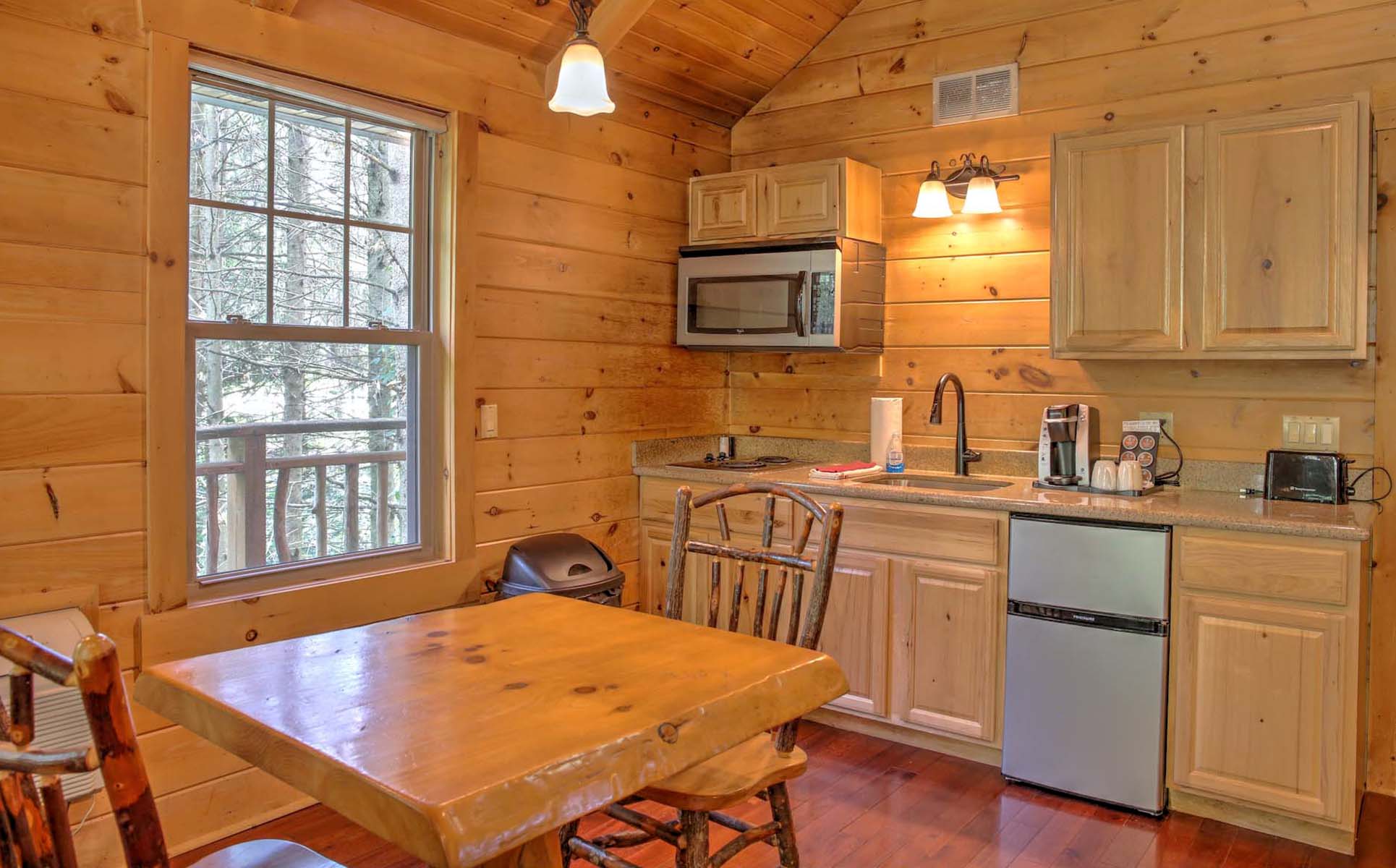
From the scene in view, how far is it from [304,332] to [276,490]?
0.45 m

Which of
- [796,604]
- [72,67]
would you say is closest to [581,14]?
[72,67]

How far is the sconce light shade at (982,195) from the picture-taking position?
135 inches

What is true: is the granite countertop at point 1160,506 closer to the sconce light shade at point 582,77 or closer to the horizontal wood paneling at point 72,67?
the sconce light shade at point 582,77

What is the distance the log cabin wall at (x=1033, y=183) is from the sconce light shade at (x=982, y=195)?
19 cm

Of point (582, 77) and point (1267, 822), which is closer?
point (582, 77)

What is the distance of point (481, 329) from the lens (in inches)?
127

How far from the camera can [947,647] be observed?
10.3 feet

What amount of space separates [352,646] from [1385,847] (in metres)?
2.67

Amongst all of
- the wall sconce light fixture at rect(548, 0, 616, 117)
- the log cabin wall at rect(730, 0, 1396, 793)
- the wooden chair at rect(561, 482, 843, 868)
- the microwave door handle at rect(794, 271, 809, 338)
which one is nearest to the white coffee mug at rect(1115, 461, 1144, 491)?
the log cabin wall at rect(730, 0, 1396, 793)

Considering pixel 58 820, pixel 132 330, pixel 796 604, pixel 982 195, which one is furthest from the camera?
pixel 982 195

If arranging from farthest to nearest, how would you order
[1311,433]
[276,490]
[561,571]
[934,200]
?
[934,200]
[561,571]
[1311,433]
[276,490]

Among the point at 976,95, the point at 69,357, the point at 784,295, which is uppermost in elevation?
the point at 976,95

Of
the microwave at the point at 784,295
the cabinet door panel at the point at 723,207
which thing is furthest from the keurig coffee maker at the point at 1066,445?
the cabinet door panel at the point at 723,207

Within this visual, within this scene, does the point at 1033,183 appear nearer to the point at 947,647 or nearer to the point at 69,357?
the point at 947,647
